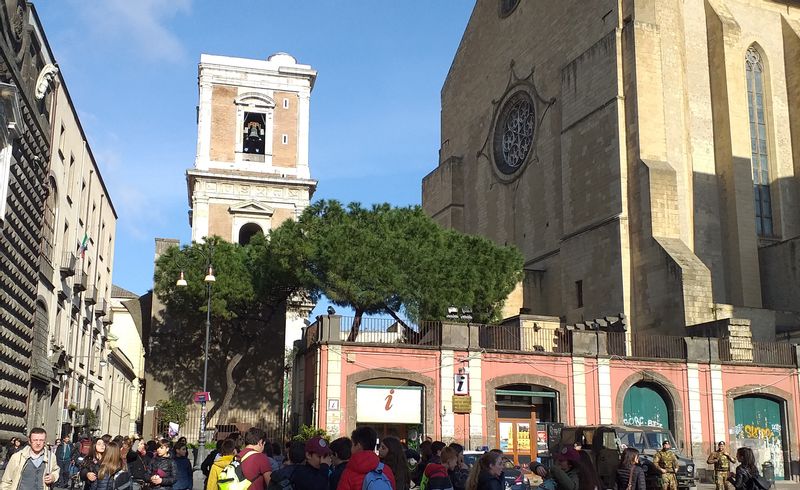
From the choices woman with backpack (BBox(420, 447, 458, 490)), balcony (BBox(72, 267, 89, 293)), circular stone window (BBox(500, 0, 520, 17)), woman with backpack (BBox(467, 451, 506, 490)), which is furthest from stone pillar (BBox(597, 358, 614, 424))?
circular stone window (BBox(500, 0, 520, 17))

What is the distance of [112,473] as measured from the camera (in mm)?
9484

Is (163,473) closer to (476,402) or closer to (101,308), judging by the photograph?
(476,402)

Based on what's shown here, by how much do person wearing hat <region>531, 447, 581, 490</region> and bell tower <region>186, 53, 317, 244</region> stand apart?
3486 centimetres

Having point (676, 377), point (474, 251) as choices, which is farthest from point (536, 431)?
point (474, 251)

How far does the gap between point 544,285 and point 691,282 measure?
915cm

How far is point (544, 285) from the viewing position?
39.1 m

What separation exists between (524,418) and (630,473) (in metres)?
14.7

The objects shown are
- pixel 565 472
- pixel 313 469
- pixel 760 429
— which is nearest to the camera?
pixel 313 469

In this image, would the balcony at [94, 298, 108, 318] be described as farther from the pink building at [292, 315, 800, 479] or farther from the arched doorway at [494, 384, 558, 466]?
the arched doorway at [494, 384, 558, 466]

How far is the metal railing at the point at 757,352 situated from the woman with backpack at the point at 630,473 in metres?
17.9

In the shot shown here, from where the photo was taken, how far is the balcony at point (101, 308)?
35.9 meters

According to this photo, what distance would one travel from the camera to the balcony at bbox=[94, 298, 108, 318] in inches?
1412

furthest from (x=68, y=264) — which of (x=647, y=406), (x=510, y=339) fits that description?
(x=647, y=406)

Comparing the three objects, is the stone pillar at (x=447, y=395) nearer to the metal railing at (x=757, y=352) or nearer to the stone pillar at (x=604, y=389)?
the stone pillar at (x=604, y=389)
